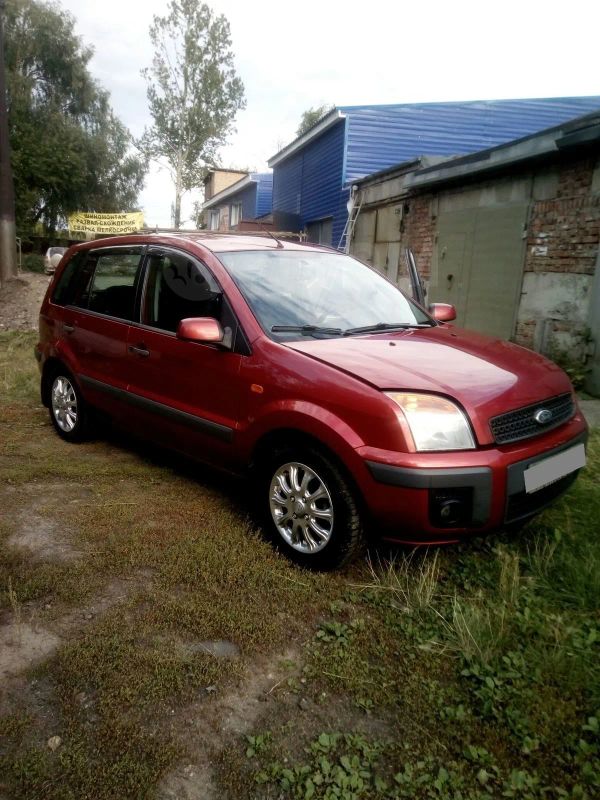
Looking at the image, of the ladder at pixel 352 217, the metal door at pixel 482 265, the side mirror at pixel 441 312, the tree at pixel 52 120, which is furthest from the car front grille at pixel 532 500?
the tree at pixel 52 120

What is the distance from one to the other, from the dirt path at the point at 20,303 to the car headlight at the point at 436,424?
10806mm

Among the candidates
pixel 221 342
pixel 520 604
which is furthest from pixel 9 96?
pixel 520 604

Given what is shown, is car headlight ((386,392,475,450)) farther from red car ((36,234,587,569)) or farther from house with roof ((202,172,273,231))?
house with roof ((202,172,273,231))

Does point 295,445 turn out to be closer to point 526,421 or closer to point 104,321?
point 526,421

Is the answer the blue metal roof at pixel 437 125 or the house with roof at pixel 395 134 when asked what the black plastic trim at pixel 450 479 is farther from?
the blue metal roof at pixel 437 125

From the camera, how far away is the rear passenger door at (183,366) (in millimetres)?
3379

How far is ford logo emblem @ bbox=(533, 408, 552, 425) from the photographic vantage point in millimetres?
2830

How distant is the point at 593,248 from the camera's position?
22.4 ft

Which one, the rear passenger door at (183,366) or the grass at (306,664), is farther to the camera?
the rear passenger door at (183,366)

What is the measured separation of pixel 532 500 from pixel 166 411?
2199 millimetres

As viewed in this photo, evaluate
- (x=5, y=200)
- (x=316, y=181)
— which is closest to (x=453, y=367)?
(x=5, y=200)

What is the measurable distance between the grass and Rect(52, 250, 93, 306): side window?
201 centimetres

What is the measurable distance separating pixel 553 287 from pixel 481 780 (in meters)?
6.69

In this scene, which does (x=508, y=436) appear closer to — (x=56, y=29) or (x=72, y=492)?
(x=72, y=492)
